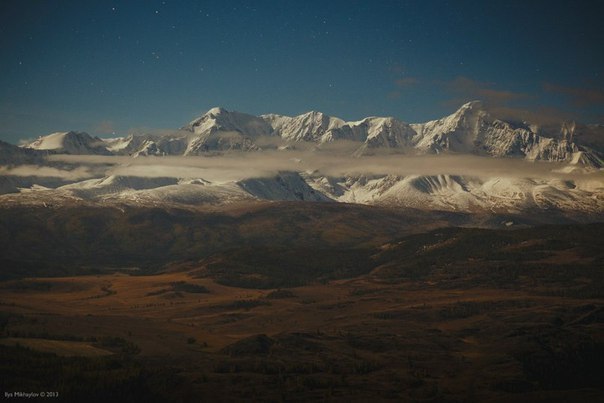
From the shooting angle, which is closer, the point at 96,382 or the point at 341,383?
the point at 96,382

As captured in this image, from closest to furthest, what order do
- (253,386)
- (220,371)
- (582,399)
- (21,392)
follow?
(21,392) < (582,399) < (253,386) < (220,371)

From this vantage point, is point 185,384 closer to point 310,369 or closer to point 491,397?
point 310,369

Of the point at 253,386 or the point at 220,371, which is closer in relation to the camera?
the point at 253,386

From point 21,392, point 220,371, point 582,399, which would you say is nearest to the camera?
point 21,392

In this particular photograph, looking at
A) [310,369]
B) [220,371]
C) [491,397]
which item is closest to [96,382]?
[220,371]

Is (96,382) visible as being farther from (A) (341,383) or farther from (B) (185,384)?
(A) (341,383)

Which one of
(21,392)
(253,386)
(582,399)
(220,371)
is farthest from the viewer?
(220,371)

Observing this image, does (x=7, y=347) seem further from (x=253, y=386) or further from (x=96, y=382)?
(x=253, y=386)

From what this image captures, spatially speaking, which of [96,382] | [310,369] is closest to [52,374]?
[96,382]

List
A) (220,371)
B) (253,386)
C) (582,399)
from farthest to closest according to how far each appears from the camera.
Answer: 1. (220,371)
2. (253,386)
3. (582,399)
